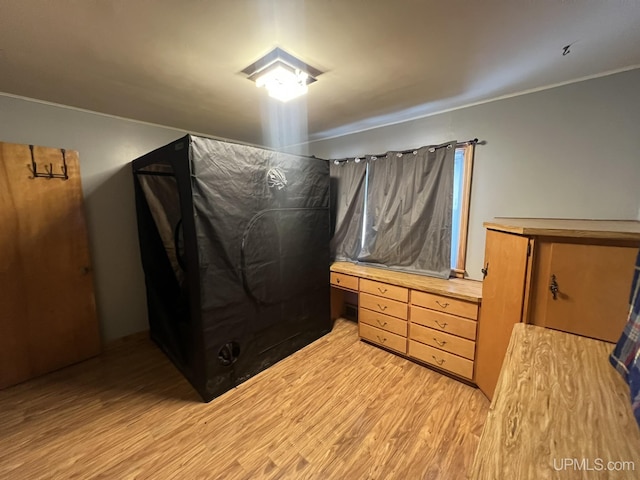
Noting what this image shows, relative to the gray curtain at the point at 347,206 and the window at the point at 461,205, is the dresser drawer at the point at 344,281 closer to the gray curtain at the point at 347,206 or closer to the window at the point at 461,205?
the gray curtain at the point at 347,206

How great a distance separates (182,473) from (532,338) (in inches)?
81.7

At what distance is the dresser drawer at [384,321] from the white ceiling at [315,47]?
2.07 m

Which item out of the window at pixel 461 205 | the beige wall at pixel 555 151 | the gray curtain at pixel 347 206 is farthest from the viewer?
the gray curtain at pixel 347 206

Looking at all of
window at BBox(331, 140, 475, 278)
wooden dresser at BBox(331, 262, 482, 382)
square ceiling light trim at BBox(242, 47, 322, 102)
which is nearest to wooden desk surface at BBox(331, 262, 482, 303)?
wooden dresser at BBox(331, 262, 482, 382)

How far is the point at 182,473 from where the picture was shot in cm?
146

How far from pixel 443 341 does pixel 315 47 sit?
7.89ft

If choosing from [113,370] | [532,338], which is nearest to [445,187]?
[532,338]

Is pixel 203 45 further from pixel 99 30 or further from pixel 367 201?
pixel 367 201

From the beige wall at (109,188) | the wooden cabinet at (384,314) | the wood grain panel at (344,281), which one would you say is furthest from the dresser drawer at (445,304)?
the beige wall at (109,188)

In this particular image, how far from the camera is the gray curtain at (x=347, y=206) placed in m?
3.17

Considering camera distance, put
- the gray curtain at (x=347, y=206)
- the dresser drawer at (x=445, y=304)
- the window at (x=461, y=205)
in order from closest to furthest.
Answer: the dresser drawer at (x=445, y=304) → the window at (x=461, y=205) → the gray curtain at (x=347, y=206)

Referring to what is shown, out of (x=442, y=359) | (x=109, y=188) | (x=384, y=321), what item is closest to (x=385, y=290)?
(x=384, y=321)

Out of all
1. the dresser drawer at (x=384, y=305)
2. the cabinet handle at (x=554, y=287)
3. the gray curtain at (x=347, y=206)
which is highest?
the gray curtain at (x=347, y=206)

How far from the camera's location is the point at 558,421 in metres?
0.80
